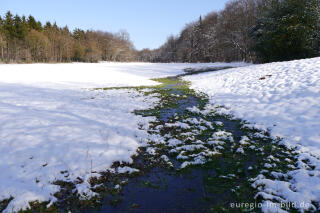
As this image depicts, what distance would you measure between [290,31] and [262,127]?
2485cm

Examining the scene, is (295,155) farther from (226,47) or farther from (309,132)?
(226,47)

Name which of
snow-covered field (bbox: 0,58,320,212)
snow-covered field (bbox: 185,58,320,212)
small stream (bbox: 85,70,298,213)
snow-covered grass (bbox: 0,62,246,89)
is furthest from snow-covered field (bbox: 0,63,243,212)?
snow-covered grass (bbox: 0,62,246,89)

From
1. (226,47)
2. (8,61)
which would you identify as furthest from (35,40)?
(226,47)

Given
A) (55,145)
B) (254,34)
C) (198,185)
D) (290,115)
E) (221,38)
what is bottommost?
(198,185)

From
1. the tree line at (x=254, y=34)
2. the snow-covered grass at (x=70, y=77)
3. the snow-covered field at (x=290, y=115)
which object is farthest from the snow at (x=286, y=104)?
the tree line at (x=254, y=34)

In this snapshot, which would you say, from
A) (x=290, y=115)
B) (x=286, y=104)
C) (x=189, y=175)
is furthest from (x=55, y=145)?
(x=286, y=104)

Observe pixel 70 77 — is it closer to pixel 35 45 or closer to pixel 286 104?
pixel 286 104

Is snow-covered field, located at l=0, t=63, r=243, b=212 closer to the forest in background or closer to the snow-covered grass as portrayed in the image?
the snow-covered grass

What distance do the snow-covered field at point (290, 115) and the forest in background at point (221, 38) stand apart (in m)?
15.5

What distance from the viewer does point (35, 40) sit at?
51.5 metres

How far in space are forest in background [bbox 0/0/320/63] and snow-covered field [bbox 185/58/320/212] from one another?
15.5m

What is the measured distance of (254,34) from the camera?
3297 centimetres

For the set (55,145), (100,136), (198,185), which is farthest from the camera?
(100,136)

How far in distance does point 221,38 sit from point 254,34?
2965 cm
